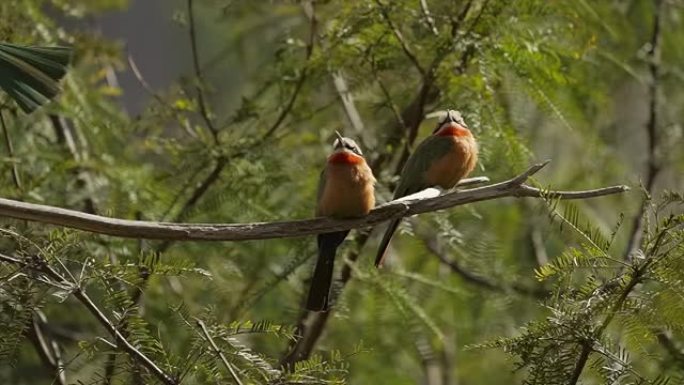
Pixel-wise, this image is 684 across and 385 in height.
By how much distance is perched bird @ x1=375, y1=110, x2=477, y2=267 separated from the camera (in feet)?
9.53

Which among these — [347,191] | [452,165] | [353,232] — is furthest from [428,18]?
[347,191]

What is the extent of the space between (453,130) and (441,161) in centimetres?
11

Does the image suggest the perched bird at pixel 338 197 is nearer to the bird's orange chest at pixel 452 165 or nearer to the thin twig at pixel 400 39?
the bird's orange chest at pixel 452 165

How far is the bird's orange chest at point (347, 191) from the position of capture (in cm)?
262

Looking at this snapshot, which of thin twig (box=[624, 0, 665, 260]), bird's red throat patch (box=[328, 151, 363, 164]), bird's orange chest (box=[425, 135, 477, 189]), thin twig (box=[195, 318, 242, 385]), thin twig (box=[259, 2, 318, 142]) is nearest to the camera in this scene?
thin twig (box=[195, 318, 242, 385])

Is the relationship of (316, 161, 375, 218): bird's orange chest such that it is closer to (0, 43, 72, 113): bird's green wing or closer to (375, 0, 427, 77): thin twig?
(375, 0, 427, 77): thin twig

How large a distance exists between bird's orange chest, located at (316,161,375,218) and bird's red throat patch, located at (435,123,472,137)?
30 cm

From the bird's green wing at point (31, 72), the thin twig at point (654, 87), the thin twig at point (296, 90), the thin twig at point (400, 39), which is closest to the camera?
the bird's green wing at point (31, 72)

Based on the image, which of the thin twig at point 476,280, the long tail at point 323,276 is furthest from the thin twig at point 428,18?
the thin twig at point 476,280

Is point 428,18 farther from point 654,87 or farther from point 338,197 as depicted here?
point 654,87

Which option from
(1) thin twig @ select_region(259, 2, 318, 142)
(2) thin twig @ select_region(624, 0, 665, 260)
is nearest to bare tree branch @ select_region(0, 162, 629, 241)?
(1) thin twig @ select_region(259, 2, 318, 142)

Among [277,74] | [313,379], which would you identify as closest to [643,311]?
[313,379]

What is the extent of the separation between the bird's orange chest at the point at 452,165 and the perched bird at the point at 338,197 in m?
0.21

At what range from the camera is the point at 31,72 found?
7.47ft
